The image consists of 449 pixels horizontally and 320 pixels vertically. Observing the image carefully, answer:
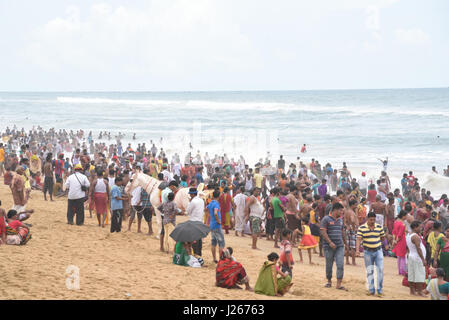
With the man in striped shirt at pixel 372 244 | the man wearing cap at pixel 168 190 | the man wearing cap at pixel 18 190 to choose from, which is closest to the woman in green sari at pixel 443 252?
the man in striped shirt at pixel 372 244

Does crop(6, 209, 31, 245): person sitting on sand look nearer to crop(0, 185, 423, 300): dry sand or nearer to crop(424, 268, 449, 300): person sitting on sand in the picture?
crop(0, 185, 423, 300): dry sand

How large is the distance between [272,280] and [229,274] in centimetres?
67

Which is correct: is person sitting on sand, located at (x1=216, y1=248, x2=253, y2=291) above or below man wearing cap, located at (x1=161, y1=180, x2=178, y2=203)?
below

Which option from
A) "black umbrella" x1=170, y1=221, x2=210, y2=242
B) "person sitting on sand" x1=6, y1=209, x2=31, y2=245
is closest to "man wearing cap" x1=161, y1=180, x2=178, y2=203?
"black umbrella" x1=170, y1=221, x2=210, y2=242

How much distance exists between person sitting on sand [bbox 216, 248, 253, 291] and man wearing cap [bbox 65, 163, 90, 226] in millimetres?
4918

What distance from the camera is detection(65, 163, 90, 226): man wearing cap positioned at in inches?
460

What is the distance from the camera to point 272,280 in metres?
7.95

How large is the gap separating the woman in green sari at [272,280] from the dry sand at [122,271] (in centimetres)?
19

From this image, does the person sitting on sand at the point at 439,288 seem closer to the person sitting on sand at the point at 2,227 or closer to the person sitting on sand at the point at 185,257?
the person sitting on sand at the point at 185,257

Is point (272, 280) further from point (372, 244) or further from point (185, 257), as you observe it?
point (185, 257)

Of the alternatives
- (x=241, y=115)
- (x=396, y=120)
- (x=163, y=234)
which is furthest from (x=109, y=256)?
(x=241, y=115)

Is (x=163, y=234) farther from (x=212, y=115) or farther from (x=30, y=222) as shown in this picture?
(x=212, y=115)

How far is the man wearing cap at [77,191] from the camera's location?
Result: 1168cm

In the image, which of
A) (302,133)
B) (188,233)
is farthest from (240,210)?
(302,133)
